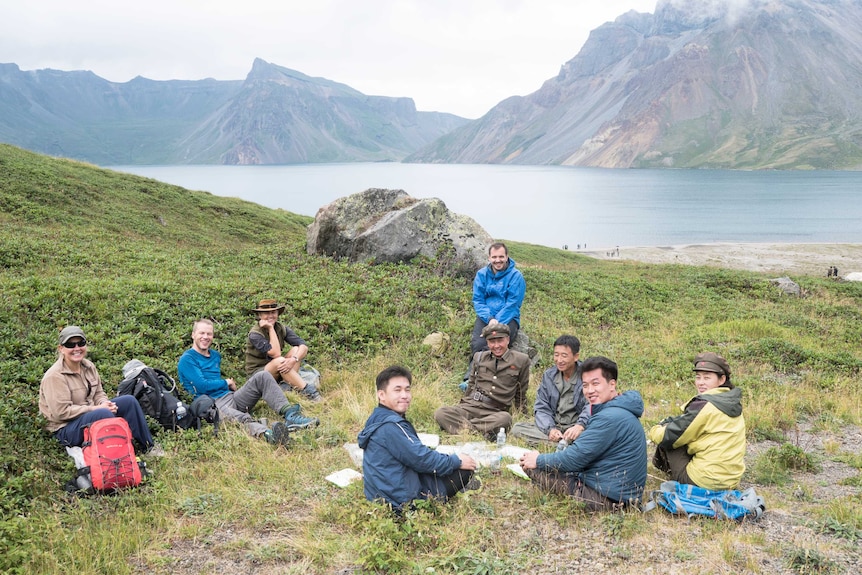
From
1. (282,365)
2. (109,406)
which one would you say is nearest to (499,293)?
(282,365)

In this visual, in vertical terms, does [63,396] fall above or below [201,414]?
above

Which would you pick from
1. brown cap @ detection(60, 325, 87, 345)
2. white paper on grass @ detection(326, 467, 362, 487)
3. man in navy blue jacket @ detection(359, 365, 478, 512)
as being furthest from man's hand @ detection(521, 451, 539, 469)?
brown cap @ detection(60, 325, 87, 345)

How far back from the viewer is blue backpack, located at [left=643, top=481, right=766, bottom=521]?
5.72m

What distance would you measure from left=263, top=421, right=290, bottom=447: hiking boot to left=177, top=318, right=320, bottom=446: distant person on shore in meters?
0.55

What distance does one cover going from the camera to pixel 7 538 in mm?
5148

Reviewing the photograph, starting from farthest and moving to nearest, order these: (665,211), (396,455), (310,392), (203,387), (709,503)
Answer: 1. (665,211)
2. (310,392)
3. (203,387)
4. (709,503)
5. (396,455)

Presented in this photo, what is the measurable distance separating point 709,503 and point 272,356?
266 inches

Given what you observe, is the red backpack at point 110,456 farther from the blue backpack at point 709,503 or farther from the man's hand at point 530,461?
the blue backpack at point 709,503

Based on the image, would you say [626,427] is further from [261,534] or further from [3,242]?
[3,242]

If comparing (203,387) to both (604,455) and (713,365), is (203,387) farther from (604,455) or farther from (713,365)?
(713,365)

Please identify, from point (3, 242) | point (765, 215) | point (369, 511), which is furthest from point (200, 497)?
point (765, 215)

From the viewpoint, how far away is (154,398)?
7.81 m

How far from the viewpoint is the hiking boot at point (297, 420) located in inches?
317

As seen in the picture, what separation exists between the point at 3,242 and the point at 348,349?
974cm
